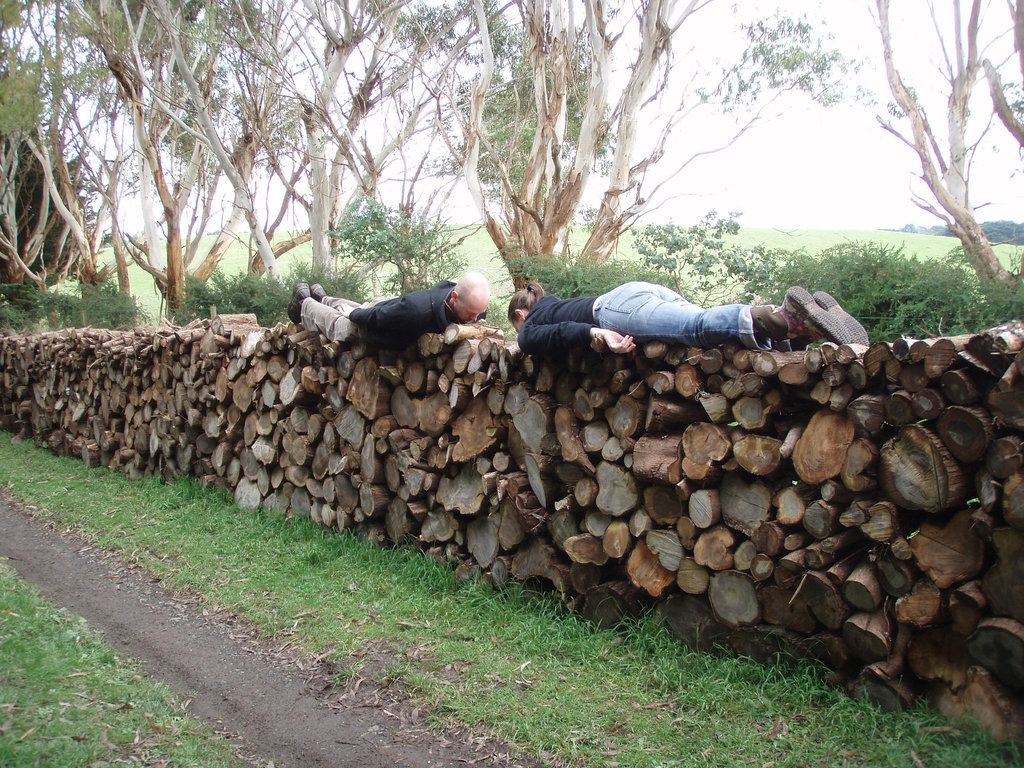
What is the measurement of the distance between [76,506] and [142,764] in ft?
15.6

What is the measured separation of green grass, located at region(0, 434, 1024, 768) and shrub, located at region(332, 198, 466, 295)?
229 inches

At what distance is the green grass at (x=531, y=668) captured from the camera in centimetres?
272

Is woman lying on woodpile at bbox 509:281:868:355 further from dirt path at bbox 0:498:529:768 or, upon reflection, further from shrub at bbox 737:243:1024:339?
shrub at bbox 737:243:1024:339

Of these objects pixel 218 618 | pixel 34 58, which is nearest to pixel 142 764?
pixel 218 618

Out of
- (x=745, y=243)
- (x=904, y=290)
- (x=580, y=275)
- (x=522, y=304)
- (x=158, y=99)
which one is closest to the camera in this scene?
(x=522, y=304)

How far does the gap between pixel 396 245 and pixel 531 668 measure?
26.7ft

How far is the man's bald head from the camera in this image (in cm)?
454

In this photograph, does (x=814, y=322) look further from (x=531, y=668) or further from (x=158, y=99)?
(x=158, y=99)

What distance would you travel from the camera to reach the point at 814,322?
9.98 ft

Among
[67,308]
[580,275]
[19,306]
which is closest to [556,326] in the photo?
[580,275]

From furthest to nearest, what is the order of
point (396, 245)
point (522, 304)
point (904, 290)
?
point (396, 245) → point (904, 290) → point (522, 304)

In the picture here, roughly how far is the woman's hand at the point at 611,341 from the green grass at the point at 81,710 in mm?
2281

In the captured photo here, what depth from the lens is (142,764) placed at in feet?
9.05

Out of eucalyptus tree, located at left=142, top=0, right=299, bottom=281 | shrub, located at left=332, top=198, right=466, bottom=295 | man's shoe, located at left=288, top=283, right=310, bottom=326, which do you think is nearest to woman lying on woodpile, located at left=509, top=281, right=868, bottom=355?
man's shoe, located at left=288, top=283, right=310, bottom=326
